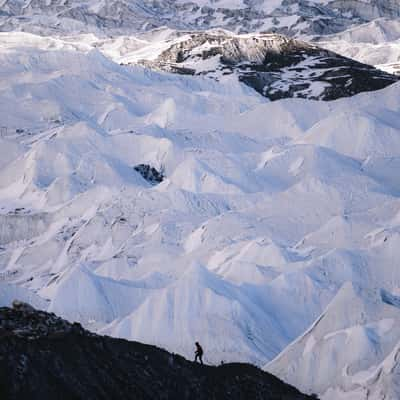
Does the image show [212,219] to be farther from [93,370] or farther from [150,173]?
[93,370]

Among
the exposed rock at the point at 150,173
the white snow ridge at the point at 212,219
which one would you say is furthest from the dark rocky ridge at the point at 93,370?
the exposed rock at the point at 150,173

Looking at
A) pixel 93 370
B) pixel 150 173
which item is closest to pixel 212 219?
pixel 150 173

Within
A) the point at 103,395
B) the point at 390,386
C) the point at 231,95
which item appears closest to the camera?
the point at 103,395

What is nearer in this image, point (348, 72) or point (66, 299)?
point (66, 299)

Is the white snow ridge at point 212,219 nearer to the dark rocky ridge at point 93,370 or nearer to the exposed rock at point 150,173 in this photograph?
the exposed rock at point 150,173

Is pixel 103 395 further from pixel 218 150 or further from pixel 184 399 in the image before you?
pixel 218 150

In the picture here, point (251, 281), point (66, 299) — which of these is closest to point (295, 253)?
point (251, 281)

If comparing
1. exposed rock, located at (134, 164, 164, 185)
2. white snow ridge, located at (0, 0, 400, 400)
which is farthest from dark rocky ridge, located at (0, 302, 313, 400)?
exposed rock, located at (134, 164, 164, 185)
